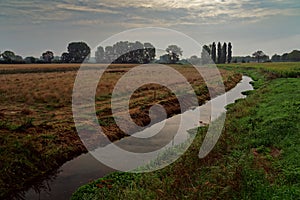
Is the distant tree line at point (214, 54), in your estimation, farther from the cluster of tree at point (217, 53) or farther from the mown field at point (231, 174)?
the mown field at point (231, 174)

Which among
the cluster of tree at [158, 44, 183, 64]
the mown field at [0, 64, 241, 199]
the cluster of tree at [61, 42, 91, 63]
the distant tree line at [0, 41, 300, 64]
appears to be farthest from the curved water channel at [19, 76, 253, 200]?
the cluster of tree at [158, 44, 183, 64]

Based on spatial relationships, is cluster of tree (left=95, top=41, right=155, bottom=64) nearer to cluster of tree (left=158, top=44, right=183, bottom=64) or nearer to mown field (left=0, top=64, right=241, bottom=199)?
cluster of tree (left=158, top=44, right=183, bottom=64)

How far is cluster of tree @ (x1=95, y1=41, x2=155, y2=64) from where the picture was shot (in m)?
96.5

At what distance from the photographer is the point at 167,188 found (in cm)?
744

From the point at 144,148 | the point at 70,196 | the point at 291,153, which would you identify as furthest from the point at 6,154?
the point at 291,153

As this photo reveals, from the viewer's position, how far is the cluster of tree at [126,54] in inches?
3799

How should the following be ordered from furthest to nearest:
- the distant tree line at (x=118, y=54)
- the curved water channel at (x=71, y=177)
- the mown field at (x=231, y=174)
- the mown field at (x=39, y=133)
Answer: the distant tree line at (x=118, y=54) < the mown field at (x=39, y=133) < the curved water channel at (x=71, y=177) < the mown field at (x=231, y=174)

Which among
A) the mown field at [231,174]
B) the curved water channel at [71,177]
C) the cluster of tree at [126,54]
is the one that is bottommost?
the curved water channel at [71,177]

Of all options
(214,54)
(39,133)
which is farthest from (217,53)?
(39,133)

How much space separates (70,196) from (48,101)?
13408 millimetres

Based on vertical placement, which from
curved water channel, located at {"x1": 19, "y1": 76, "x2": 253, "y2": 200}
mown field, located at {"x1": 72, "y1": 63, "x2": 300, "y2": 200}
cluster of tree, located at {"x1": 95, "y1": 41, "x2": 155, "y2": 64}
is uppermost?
cluster of tree, located at {"x1": 95, "y1": 41, "x2": 155, "y2": 64}

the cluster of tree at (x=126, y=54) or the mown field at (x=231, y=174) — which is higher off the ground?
the cluster of tree at (x=126, y=54)

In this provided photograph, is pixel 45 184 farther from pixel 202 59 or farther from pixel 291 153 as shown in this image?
pixel 202 59

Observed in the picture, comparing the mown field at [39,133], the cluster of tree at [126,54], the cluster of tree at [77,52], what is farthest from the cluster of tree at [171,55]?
the mown field at [39,133]
